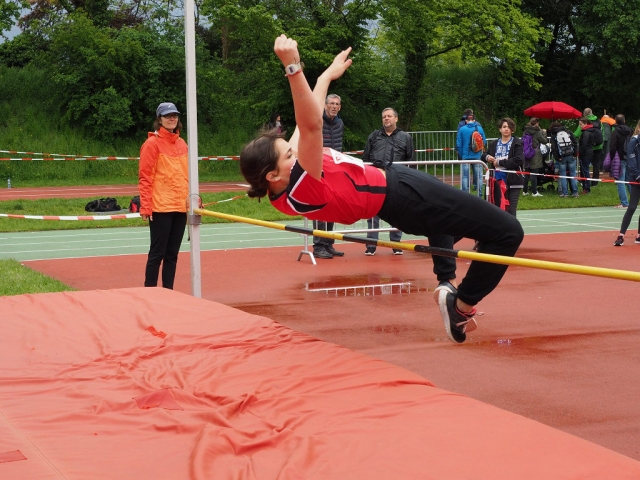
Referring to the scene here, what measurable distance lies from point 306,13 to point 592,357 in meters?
20.9

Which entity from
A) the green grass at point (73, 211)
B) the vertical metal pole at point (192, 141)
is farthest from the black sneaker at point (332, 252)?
the green grass at point (73, 211)

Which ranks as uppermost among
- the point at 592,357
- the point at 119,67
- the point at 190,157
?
the point at 119,67

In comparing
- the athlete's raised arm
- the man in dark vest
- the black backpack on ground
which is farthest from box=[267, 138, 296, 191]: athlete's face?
the black backpack on ground

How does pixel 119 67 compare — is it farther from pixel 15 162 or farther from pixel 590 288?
pixel 590 288

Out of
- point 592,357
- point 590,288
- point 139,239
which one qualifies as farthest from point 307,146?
point 139,239

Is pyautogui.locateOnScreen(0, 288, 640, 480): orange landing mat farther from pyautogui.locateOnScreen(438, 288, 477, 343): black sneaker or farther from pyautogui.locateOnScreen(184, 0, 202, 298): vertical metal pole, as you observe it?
pyautogui.locateOnScreen(184, 0, 202, 298): vertical metal pole

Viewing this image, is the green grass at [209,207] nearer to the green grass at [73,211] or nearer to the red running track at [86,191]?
the green grass at [73,211]

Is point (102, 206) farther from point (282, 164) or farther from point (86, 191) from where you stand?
point (282, 164)

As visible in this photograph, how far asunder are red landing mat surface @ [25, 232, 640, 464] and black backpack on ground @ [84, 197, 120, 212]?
517 cm

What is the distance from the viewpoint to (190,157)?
258 inches

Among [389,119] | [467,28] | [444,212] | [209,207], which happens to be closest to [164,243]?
[389,119]

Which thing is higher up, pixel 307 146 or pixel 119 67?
pixel 119 67

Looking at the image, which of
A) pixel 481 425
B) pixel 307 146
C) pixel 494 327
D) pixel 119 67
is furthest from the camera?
pixel 119 67

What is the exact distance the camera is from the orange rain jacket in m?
7.40
